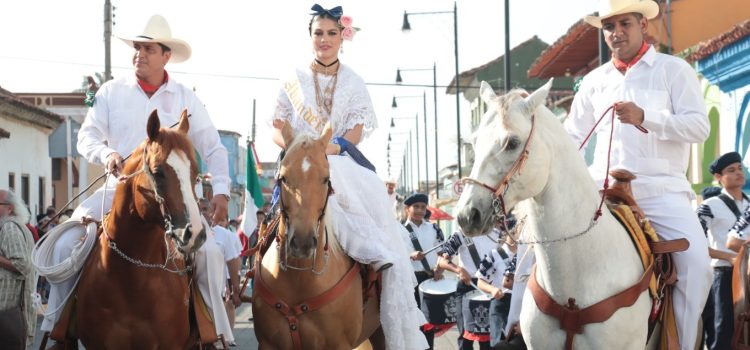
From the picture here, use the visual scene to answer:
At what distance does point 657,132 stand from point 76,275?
13.4ft

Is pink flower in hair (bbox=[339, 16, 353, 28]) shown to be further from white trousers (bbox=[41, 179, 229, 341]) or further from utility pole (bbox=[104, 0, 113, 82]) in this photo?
utility pole (bbox=[104, 0, 113, 82])

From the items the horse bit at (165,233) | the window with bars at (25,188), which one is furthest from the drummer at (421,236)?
the window with bars at (25,188)

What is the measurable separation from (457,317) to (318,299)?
21.3 feet

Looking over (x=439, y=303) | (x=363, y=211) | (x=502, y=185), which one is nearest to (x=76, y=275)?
(x=363, y=211)

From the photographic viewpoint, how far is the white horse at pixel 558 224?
6.18 m

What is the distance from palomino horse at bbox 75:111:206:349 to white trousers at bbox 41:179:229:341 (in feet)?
0.75

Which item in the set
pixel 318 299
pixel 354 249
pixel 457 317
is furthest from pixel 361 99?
pixel 457 317

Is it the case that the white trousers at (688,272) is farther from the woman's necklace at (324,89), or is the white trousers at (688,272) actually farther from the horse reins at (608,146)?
the woman's necklace at (324,89)

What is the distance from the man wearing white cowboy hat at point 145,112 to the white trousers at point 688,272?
3219 millimetres

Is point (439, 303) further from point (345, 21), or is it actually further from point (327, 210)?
point (327, 210)

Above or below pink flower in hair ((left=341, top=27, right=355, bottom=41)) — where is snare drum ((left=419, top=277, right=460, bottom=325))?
below

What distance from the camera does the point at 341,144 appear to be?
851cm

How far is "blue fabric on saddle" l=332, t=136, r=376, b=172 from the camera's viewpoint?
852cm

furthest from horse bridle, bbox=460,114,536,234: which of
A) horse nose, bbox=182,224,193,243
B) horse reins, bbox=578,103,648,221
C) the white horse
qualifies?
horse nose, bbox=182,224,193,243
